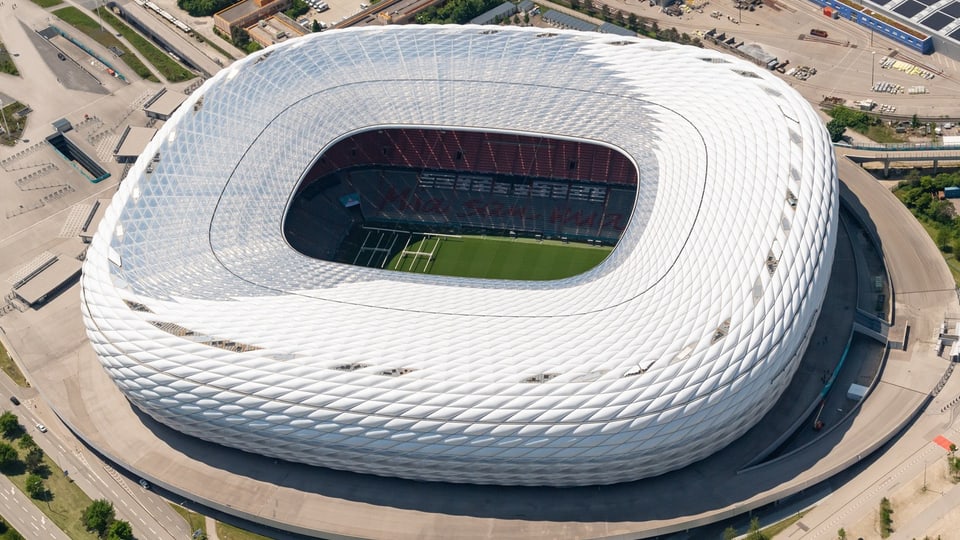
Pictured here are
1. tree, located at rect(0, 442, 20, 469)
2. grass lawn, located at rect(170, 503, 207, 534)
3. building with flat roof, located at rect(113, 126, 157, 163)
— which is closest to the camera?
grass lawn, located at rect(170, 503, 207, 534)

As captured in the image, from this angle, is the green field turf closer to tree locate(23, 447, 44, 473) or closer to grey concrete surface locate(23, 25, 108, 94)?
tree locate(23, 447, 44, 473)

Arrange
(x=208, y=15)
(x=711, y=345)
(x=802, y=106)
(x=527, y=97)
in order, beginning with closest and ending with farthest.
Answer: (x=711, y=345) → (x=802, y=106) → (x=527, y=97) → (x=208, y=15)

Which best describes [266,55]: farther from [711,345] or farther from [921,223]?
[921,223]

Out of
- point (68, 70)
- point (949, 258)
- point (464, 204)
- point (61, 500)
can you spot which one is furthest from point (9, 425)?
point (949, 258)

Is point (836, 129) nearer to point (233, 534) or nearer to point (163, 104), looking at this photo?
point (233, 534)

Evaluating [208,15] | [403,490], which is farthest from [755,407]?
[208,15]

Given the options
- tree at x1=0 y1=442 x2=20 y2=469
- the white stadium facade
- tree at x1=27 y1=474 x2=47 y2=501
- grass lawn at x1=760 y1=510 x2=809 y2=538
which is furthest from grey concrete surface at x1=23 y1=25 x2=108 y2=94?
grass lawn at x1=760 y1=510 x2=809 y2=538
